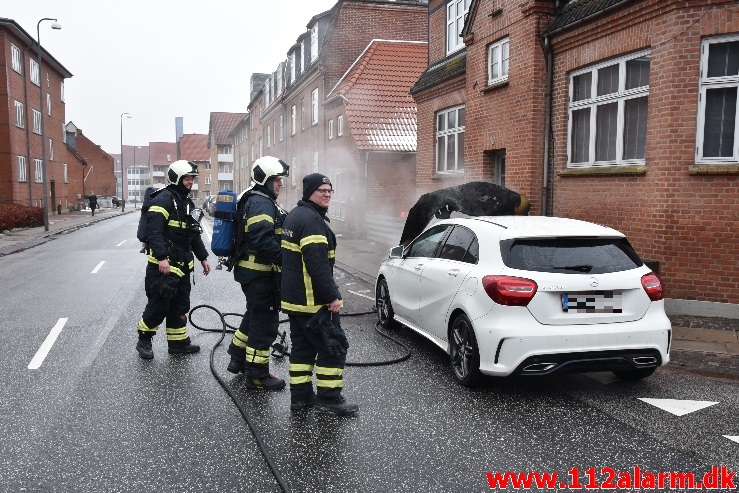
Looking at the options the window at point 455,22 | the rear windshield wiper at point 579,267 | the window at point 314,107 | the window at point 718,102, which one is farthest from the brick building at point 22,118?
the rear windshield wiper at point 579,267

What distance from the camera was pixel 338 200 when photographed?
2417 centimetres

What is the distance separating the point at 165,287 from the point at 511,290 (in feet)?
11.1

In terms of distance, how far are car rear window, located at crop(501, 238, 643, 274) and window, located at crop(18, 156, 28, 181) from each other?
35.6m

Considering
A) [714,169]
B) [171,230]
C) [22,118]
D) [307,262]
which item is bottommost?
[307,262]

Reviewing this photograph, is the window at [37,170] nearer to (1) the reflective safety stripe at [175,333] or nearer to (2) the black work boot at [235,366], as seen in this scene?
(1) the reflective safety stripe at [175,333]

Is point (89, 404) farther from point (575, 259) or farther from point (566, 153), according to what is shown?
point (566, 153)

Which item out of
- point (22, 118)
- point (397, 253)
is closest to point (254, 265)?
point (397, 253)

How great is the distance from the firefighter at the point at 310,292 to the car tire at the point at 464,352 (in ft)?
3.59

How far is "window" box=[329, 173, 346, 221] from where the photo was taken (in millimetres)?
23469

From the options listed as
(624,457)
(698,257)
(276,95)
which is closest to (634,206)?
(698,257)

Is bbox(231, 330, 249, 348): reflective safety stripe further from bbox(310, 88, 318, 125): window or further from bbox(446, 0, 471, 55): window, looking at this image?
bbox(310, 88, 318, 125): window

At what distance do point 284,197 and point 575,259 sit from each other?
111 feet

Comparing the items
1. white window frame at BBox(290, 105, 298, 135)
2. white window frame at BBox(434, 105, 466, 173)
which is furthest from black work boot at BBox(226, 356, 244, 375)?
white window frame at BBox(290, 105, 298, 135)

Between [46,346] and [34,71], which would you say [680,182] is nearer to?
[46,346]
